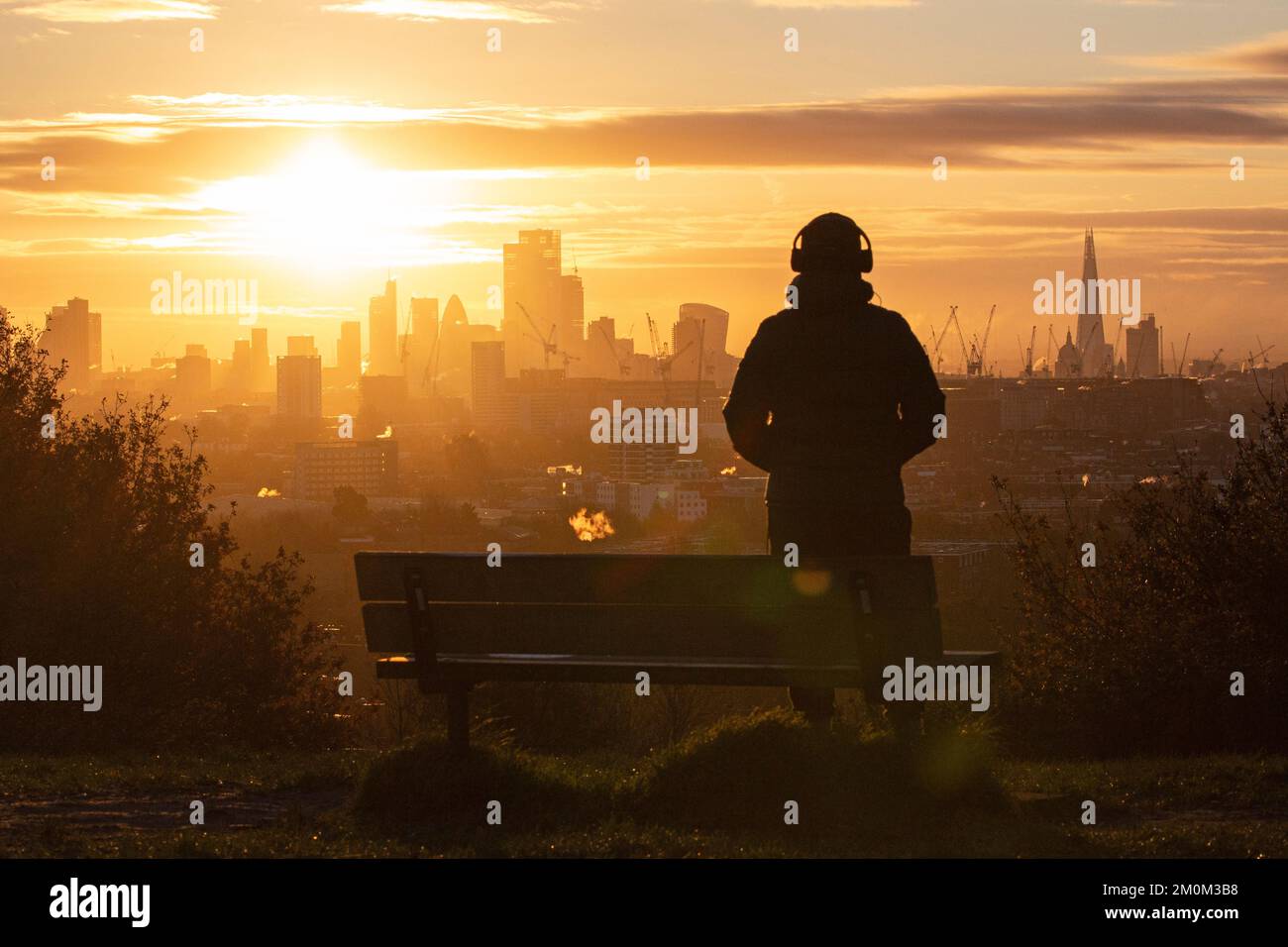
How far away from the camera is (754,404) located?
7633mm

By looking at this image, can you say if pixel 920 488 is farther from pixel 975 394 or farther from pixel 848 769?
pixel 848 769

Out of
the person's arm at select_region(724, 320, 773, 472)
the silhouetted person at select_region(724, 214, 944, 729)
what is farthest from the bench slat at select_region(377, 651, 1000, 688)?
the person's arm at select_region(724, 320, 773, 472)

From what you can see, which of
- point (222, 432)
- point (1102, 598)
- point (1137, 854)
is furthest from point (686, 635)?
point (222, 432)

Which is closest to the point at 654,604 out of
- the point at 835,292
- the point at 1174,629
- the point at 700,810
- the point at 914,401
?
the point at 700,810

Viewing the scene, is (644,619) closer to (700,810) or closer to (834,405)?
(700,810)

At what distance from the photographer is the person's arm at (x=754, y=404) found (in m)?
7.61

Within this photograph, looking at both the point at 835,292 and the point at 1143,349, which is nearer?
the point at 835,292

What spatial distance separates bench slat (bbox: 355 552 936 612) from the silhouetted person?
1.83 feet

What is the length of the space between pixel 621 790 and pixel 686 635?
765 millimetres

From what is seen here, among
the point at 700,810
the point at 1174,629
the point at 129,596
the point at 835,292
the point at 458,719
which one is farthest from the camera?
the point at 129,596

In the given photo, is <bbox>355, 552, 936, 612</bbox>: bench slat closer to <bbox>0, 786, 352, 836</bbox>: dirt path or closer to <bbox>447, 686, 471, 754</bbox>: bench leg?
<bbox>447, 686, 471, 754</bbox>: bench leg

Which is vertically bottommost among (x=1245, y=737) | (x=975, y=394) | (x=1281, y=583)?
(x=1245, y=737)

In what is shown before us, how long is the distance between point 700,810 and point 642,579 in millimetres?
974

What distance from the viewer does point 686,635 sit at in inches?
278
